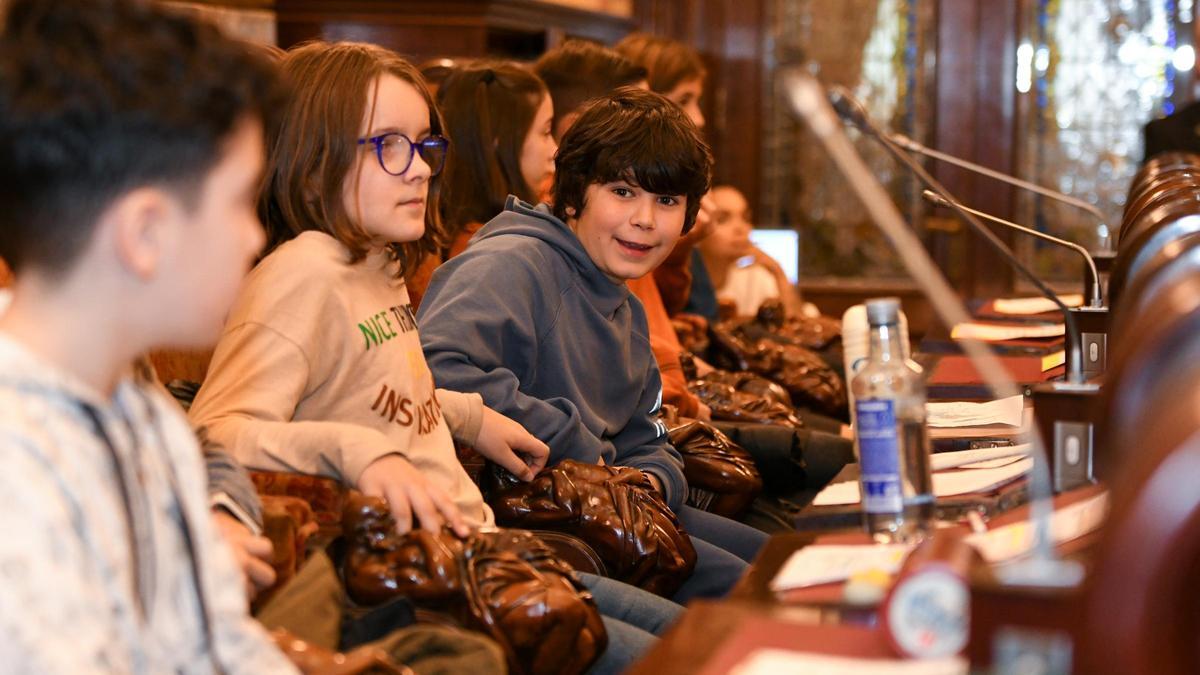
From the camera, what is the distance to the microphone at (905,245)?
3.72 ft

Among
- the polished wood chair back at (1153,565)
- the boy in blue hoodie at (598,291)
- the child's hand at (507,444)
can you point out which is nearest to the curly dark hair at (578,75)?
the boy in blue hoodie at (598,291)

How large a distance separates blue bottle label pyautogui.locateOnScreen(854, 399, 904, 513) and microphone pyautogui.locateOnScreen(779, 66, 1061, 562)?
33 centimetres

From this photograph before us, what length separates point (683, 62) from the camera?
14.6 ft

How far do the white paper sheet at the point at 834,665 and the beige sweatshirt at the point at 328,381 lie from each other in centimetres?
68

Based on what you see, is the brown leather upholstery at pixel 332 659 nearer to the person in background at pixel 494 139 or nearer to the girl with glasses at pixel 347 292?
the girl with glasses at pixel 347 292

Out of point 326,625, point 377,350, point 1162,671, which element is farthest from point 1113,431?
point 377,350

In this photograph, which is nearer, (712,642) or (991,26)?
(712,642)

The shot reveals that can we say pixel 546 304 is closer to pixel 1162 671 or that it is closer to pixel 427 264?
pixel 427 264

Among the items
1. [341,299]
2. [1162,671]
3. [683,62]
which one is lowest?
[1162,671]

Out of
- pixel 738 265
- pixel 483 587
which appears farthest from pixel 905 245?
pixel 738 265

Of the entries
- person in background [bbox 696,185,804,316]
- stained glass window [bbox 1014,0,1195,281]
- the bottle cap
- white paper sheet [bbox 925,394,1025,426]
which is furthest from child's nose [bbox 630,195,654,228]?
stained glass window [bbox 1014,0,1195,281]

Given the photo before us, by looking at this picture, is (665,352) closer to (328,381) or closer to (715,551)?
(715,551)

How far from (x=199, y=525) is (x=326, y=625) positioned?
0.83ft

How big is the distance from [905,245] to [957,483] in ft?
2.26
